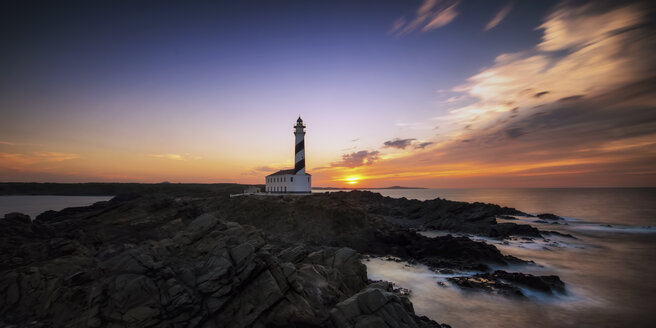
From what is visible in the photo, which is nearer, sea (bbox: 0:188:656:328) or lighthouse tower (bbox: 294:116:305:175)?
sea (bbox: 0:188:656:328)

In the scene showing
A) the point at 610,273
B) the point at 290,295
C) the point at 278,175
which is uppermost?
the point at 278,175

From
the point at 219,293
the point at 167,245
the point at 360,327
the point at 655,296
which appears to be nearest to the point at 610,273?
the point at 655,296

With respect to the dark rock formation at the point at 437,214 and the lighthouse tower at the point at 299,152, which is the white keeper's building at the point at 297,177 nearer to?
the lighthouse tower at the point at 299,152

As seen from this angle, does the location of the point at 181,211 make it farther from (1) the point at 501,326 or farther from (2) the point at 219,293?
(1) the point at 501,326

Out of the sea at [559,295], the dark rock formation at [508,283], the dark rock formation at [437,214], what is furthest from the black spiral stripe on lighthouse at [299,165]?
the dark rock formation at [508,283]

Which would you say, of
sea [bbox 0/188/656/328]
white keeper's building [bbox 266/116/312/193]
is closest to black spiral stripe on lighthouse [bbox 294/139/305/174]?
white keeper's building [bbox 266/116/312/193]

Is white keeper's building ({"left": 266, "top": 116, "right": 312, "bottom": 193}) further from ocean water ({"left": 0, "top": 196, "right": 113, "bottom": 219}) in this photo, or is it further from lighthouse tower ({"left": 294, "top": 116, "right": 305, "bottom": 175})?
ocean water ({"left": 0, "top": 196, "right": 113, "bottom": 219})

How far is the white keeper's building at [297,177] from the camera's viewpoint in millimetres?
42188

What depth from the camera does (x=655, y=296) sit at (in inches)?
672

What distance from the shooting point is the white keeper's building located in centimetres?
4219

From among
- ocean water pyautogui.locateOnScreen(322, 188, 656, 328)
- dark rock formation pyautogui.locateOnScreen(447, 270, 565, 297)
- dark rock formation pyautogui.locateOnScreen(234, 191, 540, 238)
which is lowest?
ocean water pyautogui.locateOnScreen(322, 188, 656, 328)

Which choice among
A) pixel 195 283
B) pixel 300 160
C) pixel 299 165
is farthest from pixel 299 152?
pixel 195 283

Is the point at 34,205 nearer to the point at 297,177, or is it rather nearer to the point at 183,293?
the point at 297,177

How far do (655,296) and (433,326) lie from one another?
16.8 m
